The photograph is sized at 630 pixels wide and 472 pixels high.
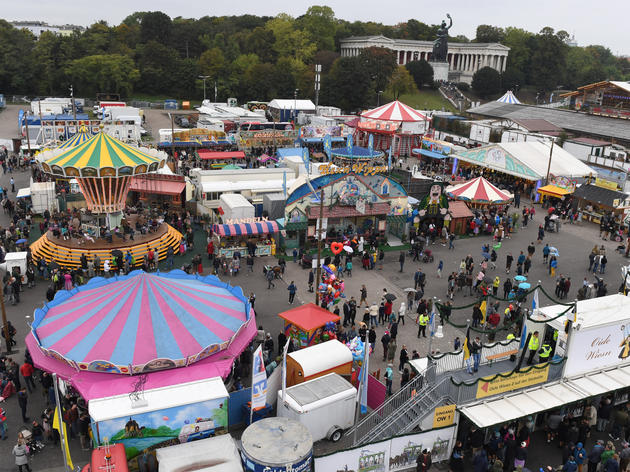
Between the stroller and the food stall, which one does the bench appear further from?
the stroller

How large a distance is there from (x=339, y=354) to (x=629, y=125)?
137 ft

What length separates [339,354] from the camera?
47.0 feet

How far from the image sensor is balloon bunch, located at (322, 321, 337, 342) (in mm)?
16172

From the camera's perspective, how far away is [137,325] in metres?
14.1

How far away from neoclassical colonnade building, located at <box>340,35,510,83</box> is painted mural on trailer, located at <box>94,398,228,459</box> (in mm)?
94021

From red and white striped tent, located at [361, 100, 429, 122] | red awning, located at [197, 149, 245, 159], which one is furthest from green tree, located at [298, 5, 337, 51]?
red awning, located at [197, 149, 245, 159]

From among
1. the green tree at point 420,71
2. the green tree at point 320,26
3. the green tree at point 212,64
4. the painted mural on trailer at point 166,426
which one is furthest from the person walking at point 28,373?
the green tree at point 320,26

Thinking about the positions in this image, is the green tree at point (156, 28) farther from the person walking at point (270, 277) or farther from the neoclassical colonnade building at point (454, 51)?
the person walking at point (270, 277)

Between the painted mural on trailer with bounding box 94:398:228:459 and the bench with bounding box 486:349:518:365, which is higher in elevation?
the bench with bounding box 486:349:518:365

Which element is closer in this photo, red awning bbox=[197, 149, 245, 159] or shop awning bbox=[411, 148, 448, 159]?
red awning bbox=[197, 149, 245, 159]

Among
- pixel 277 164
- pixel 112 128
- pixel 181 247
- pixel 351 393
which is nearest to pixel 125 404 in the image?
pixel 351 393

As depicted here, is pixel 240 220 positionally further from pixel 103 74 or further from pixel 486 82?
pixel 486 82

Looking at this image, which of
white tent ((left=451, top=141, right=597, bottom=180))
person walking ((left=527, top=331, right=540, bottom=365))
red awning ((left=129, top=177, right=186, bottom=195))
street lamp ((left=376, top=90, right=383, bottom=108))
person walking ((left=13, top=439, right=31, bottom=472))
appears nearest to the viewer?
person walking ((left=13, top=439, right=31, bottom=472))

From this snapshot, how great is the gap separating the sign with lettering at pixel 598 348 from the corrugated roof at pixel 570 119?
34.3m
